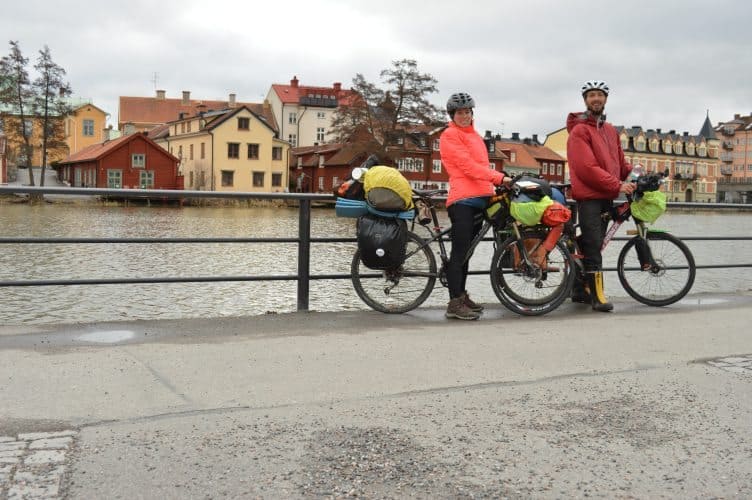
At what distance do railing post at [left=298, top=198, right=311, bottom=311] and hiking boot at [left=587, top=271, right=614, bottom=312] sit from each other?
8.14ft

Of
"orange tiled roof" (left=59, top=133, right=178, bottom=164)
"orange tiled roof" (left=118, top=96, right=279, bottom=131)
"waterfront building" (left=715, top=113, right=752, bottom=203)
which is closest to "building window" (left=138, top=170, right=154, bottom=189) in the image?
"orange tiled roof" (left=59, top=133, right=178, bottom=164)

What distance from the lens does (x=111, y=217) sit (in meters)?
31.6

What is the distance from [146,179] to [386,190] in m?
81.1

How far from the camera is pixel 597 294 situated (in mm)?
7516

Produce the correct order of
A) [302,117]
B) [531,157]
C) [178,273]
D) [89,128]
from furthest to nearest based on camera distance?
[89,128]
[531,157]
[302,117]
[178,273]

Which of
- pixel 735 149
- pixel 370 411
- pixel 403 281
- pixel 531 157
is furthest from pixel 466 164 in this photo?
pixel 735 149

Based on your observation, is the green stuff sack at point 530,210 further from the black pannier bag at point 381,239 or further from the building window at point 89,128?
the building window at point 89,128

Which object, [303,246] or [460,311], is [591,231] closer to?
[460,311]

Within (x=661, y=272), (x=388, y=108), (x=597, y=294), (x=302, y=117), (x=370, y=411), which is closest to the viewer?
(x=370, y=411)

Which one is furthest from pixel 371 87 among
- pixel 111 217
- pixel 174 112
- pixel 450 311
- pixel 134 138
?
pixel 450 311

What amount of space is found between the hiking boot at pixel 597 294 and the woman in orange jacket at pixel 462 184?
1178mm

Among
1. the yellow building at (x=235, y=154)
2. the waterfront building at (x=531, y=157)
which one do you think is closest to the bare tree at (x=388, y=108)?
the yellow building at (x=235, y=154)

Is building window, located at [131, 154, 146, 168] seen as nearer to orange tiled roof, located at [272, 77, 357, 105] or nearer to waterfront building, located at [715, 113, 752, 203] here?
orange tiled roof, located at [272, 77, 357, 105]

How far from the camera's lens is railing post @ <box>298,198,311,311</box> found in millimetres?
7227
